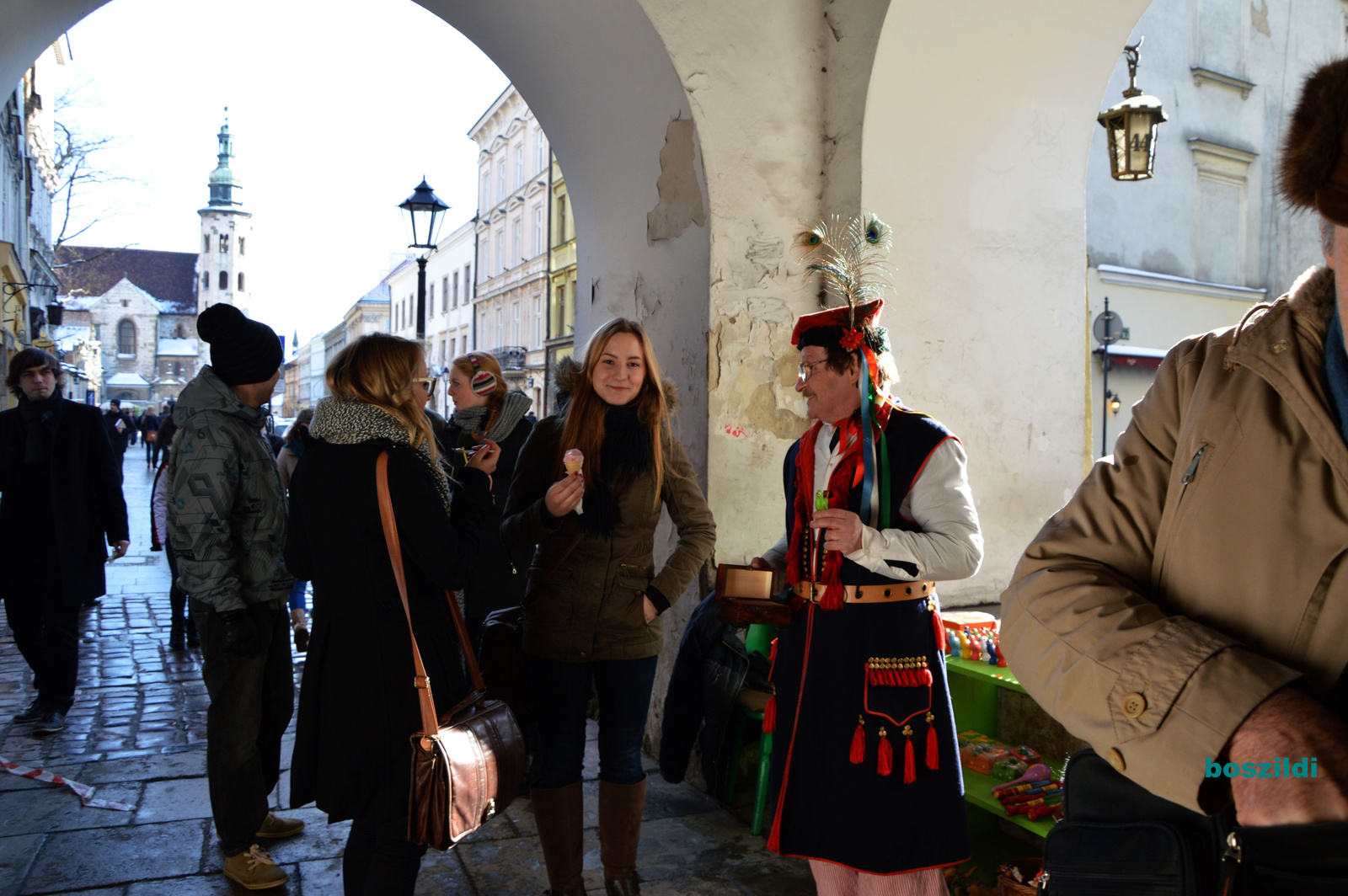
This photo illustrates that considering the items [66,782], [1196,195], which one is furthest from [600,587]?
[1196,195]

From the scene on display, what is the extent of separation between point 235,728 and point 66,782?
5.10 ft

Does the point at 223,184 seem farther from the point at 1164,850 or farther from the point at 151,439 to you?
the point at 1164,850

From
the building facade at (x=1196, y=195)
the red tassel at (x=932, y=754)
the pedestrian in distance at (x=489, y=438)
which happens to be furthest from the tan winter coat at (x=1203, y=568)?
the building facade at (x=1196, y=195)

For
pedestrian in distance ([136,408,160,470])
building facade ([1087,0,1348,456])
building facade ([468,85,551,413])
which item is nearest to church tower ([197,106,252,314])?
building facade ([468,85,551,413])

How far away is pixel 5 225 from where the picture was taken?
16.6 meters

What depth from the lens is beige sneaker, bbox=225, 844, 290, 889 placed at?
3.43 m

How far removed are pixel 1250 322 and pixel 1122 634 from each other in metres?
0.43

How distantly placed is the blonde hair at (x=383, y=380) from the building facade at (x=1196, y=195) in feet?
46.2

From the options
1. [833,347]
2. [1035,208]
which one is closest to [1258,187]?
[1035,208]

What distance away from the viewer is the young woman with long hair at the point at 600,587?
123 inches

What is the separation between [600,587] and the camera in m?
3.14

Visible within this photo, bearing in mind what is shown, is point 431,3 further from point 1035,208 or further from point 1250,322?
point 1250,322

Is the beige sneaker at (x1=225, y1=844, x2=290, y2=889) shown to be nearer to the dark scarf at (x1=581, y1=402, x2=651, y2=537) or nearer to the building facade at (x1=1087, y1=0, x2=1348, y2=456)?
the dark scarf at (x1=581, y1=402, x2=651, y2=537)

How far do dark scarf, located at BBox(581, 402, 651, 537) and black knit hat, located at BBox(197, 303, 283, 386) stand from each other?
51.6 inches
